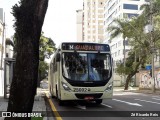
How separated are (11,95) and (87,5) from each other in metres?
170

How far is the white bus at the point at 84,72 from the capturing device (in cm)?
1689

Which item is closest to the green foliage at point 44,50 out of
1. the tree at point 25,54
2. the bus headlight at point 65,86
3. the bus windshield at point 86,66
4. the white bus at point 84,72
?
the white bus at point 84,72

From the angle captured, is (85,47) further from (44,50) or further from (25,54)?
(44,50)

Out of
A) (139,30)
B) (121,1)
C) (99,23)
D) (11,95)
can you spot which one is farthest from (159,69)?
(99,23)

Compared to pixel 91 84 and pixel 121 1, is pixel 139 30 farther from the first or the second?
pixel 121 1

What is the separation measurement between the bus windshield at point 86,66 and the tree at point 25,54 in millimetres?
10213

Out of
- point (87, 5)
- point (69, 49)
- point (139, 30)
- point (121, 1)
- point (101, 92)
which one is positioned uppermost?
point (87, 5)

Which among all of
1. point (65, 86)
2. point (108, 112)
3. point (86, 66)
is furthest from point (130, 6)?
point (108, 112)

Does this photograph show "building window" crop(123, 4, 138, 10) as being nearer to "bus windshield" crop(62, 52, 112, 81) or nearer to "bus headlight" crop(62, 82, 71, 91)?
"bus windshield" crop(62, 52, 112, 81)

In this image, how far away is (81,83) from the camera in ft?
55.4

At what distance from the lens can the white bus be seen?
16891mm

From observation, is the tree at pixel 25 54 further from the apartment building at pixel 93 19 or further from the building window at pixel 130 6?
the apartment building at pixel 93 19

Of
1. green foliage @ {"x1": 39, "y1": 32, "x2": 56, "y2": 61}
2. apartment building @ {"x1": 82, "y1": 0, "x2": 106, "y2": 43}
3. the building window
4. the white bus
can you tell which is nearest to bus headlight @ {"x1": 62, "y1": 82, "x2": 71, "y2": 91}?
the white bus

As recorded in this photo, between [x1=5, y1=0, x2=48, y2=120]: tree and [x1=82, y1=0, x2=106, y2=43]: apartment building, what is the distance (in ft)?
530
